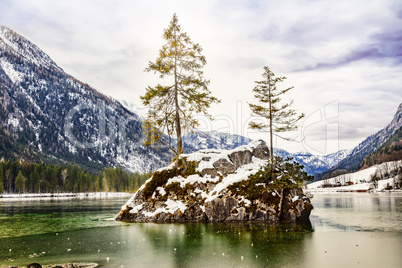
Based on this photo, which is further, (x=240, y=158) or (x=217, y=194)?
(x=240, y=158)

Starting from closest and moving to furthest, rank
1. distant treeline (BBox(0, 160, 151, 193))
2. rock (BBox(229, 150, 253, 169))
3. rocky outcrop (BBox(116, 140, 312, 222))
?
1. rocky outcrop (BBox(116, 140, 312, 222))
2. rock (BBox(229, 150, 253, 169))
3. distant treeline (BBox(0, 160, 151, 193))

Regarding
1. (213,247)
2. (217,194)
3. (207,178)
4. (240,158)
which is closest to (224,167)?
(207,178)

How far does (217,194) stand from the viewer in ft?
86.6

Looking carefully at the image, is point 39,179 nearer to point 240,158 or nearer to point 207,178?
point 207,178

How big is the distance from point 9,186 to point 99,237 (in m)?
167

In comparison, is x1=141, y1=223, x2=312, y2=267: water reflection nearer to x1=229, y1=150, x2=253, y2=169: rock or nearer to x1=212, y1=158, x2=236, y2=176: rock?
x1=212, y1=158, x2=236, y2=176: rock

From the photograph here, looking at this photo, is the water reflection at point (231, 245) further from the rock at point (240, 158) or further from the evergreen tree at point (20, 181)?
the evergreen tree at point (20, 181)

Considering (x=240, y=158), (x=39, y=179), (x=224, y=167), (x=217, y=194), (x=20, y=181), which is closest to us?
(x=217, y=194)

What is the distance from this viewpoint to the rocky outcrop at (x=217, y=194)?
2536 centimetres

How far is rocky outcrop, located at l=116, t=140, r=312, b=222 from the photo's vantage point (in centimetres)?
2536

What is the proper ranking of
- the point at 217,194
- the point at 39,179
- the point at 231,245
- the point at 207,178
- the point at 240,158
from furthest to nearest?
1. the point at 39,179
2. the point at 240,158
3. the point at 207,178
4. the point at 217,194
5. the point at 231,245

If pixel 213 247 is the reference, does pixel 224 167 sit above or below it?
above

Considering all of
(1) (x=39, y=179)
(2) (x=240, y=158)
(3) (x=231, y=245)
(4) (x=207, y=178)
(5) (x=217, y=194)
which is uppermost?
(2) (x=240, y=158)

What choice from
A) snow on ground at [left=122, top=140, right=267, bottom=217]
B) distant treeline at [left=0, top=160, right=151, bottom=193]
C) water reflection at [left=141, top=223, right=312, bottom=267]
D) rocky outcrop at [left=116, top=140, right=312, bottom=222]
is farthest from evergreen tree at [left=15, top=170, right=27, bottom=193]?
water reflection at [left=141, top=223, right=312, bottom=267]
